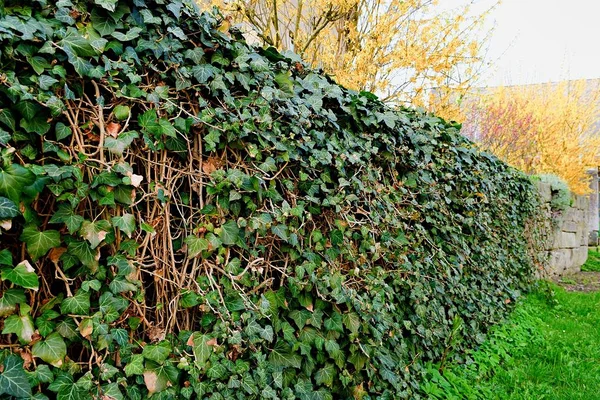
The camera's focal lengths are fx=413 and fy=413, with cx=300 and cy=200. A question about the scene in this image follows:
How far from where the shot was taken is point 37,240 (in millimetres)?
1130

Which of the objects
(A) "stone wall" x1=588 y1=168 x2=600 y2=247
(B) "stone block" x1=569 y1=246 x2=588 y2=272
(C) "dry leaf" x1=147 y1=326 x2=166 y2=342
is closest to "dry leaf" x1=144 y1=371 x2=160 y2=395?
(C) "dry leaf" x1=147 y1=326 x2=166 y2=342

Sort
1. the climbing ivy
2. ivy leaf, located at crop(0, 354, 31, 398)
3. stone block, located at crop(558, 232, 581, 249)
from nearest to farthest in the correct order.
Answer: ivy leaf, located at crop(0, 354, 31, 398) → the climbing ivy → stone block, located at crop(558, 232, 581, 249)

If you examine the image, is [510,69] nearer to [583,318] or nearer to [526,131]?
[526,131]

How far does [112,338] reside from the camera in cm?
123

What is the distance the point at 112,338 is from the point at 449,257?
267cm

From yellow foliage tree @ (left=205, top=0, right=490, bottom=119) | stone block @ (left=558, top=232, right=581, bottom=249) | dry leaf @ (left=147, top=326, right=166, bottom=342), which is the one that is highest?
yellow foliage tree @ (left=205, top=0, right=490, bottom=119)

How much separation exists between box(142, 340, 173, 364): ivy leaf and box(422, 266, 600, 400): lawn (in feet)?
6.01

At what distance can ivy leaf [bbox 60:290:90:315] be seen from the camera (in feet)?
3.84

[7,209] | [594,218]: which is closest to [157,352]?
[7,209]

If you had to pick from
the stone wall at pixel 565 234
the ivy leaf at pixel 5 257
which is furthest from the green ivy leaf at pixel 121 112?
the stone wall at pixel 565 234

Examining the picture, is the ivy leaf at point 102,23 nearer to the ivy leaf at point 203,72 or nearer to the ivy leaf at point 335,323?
the ivy leaf at point 203,72

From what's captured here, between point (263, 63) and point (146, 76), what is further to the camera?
point (263, 63)

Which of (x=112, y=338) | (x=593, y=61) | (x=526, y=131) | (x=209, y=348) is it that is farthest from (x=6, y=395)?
(x=593, y=61)

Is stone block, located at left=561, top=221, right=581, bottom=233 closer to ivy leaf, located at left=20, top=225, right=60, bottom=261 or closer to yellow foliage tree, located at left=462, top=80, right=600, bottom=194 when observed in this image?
yellow foliage tree, located at left=462, top=80, right=600, bottom=194
